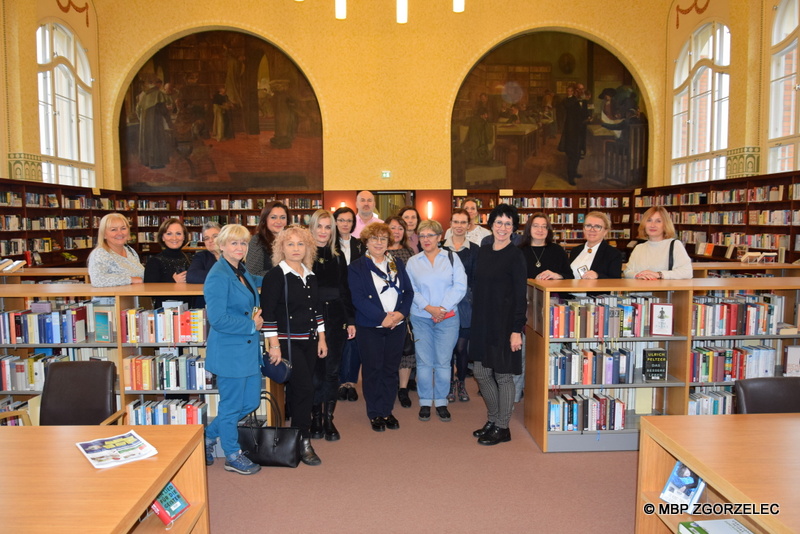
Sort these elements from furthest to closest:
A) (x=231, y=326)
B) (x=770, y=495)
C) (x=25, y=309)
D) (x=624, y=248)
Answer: (x=624, y=248) → (x=25, y=309) → (x=231, y=326) → (x=770, y=495)

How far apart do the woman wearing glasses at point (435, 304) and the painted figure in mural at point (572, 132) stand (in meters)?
9.82

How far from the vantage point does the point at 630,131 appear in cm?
1346

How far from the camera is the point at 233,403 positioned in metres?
3.73

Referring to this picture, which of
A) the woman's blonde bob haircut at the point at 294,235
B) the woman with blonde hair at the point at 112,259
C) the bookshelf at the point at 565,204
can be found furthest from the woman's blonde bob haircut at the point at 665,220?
the bookshelf at the point at 565,204

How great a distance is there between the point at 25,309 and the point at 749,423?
5.25m

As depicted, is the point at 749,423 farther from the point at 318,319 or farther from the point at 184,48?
the point at 184,48

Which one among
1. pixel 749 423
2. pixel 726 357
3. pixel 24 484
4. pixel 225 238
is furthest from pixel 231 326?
pixel 726 357

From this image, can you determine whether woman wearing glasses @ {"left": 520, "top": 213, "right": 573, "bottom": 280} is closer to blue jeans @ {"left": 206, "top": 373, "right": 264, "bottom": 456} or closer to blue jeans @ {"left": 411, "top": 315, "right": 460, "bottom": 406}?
blue jeans @ {"left": 411, "top": 315, "right": 460, "bottom": 406}

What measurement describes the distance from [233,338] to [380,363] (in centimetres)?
140

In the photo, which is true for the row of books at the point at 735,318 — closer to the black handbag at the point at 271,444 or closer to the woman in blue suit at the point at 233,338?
the black handbag at the point at 271,444

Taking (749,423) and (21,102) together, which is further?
(21,102)

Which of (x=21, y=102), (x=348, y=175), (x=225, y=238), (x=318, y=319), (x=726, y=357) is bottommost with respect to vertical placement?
(x=726, y=357)

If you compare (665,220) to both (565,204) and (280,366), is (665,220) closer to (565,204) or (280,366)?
(280,366)

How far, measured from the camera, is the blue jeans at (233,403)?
3717 millimetres
